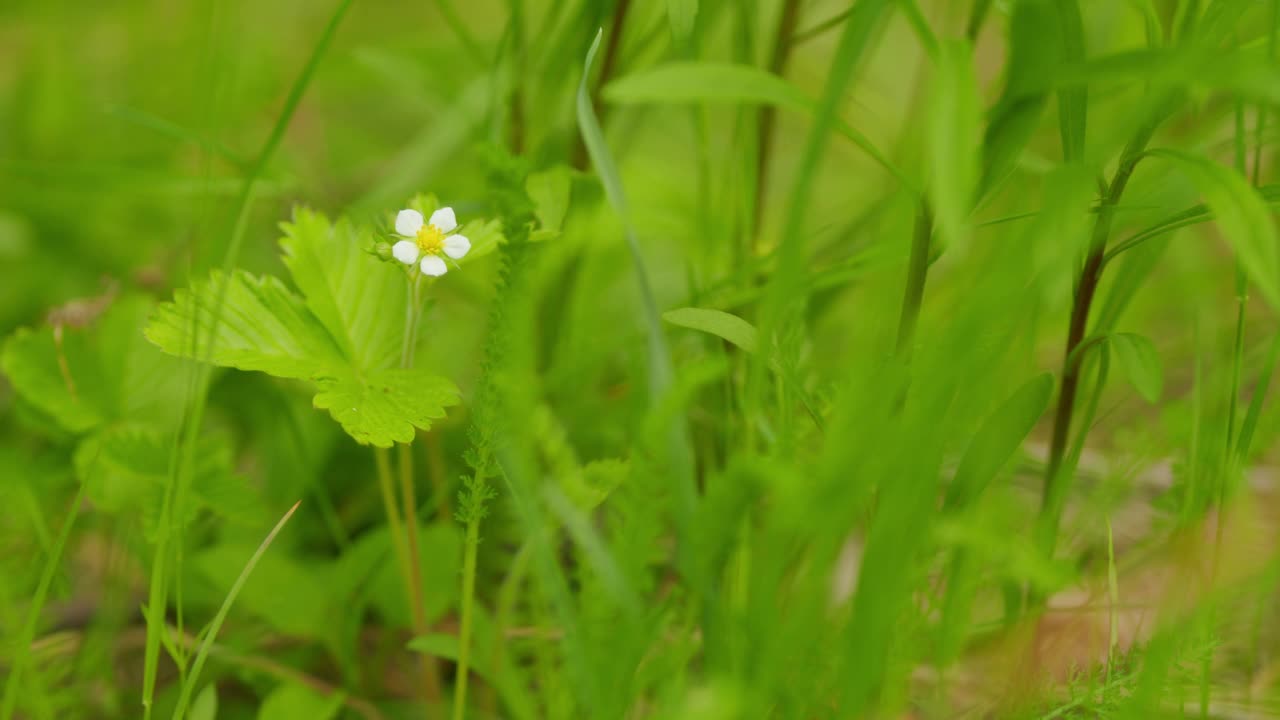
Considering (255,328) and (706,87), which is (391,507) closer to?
(255,328)

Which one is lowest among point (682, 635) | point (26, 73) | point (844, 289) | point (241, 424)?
point (682, 635)

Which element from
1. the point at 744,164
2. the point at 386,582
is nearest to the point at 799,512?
the point at 744,164

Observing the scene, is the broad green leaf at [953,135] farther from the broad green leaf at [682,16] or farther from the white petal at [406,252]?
the white petal at [406,252]

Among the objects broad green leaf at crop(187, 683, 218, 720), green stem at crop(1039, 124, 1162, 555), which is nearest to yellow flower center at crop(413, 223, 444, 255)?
broad green leaf at crop(187, 683, 218, 720)

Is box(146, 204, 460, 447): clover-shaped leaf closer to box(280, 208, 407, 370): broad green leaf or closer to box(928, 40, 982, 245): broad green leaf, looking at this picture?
box(280, 208, 407, 370): broad green leaf

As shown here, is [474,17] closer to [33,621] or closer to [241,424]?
[241,424]

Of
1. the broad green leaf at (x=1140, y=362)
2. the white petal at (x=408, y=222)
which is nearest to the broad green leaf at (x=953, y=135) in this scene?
the broad green leaf at (x=1140, y=362)
